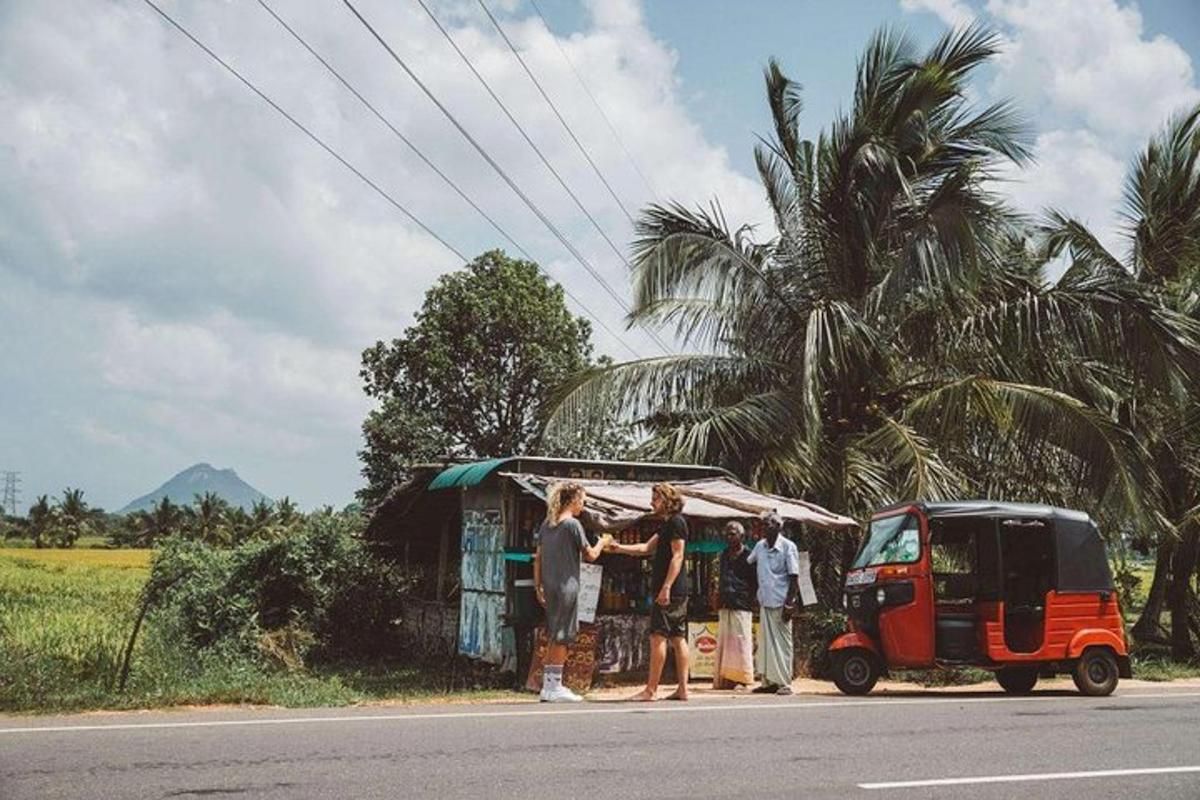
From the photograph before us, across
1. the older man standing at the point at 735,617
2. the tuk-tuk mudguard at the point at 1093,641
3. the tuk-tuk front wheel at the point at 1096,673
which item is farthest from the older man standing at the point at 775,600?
the tuk-tuk front wheel at the point at 1096,673

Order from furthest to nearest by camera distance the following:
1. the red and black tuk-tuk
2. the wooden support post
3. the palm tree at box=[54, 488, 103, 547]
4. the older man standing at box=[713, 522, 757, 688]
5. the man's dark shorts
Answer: the palm tree at box=[54, 488, 103, 547]
the wooden support post
the older man standing at box=[713, 522, 757, 688]
the red and black tuk-tuk
the man's dark shorts

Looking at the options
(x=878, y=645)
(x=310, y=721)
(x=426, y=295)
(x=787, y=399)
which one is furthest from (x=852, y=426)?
(x=426, y=295)

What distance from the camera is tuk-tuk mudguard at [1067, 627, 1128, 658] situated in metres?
12.0

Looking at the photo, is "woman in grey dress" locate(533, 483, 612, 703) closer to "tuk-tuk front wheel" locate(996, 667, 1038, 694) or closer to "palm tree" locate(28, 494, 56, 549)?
"tuk-tuk front wheel" locate(996, 667, 1038, 694)

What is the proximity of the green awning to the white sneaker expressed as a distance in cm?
401

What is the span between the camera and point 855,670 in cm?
1211

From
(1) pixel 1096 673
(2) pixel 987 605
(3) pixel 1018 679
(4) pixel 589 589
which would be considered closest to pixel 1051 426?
(3) pixel 1018 679

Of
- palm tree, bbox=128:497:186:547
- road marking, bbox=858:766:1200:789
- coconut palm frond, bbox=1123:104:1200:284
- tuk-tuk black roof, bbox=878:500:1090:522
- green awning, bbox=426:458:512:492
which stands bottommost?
road marking, bbox=858:766:1200:789

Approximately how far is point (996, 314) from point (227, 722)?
13.7 meters

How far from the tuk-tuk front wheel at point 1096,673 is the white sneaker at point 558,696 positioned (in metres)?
5.50

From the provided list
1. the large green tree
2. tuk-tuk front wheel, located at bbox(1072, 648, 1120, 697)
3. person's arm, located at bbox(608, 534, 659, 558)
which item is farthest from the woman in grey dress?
the large green tree

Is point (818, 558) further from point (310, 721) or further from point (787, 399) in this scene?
point (310, 721)

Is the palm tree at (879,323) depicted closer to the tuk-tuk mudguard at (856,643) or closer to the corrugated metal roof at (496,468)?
the corrugated metal roof at (496,468)

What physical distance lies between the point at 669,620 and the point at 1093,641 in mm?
4865
